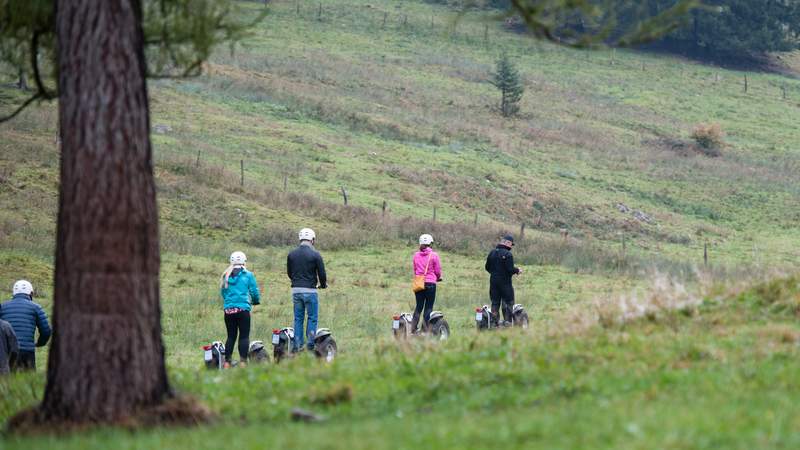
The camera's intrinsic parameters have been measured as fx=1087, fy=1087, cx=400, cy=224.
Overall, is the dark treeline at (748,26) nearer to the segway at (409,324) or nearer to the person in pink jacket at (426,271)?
the person in pink jacket at (426,271)

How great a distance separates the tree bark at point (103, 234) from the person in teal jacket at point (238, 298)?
7.22m

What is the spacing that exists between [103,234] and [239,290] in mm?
7626

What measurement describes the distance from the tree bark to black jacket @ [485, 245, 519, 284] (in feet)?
41.2

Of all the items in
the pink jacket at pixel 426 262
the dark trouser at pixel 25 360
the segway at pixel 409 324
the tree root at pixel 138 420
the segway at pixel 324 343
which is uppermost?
the tree root at pixel 138 420

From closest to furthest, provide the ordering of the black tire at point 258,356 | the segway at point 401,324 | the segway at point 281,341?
1. the black tire at point 258,356
2. the segway at point 281,341
3. the segway at point 401,324

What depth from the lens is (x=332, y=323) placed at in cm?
2381

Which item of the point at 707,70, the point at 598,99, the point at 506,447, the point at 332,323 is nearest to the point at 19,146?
the point at 332,323

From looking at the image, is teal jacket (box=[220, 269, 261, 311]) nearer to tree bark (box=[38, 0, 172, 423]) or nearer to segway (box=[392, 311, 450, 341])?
segway (box=[392, 311, 450, 341])

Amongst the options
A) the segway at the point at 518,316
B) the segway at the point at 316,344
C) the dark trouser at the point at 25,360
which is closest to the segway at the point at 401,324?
the segway at the point at 316,344

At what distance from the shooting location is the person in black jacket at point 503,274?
21.3 meters

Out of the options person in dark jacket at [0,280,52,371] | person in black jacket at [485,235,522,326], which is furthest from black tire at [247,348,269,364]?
person in black jacket at [485,235,522,326]

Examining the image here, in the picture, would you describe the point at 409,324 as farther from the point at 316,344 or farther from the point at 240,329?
the point at 240,329

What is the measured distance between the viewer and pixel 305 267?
57.8 ft

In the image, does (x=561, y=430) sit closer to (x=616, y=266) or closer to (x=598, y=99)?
(x=616, y=266)
